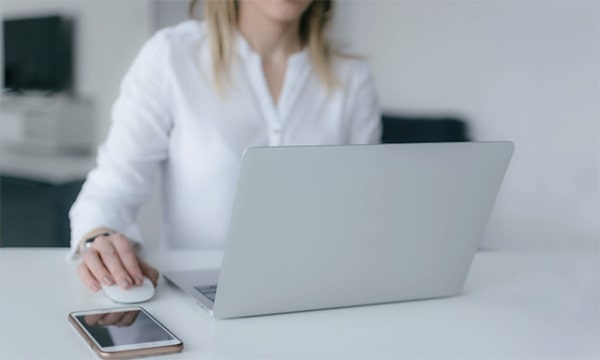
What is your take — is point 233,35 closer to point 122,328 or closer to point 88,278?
point 88,278

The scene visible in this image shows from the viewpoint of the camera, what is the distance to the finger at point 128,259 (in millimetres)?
1053

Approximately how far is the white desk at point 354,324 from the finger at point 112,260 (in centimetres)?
3

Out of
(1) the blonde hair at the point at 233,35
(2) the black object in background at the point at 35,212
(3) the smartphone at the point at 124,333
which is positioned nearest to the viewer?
(3) the smartphone at the point at 124,333

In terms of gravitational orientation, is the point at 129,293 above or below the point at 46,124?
above

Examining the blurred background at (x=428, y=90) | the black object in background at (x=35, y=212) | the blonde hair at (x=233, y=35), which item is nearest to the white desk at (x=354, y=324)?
the blonde hair at (x=233, y=35)

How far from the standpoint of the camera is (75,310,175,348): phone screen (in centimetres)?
83

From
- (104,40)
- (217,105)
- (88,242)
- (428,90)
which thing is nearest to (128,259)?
(88,242)

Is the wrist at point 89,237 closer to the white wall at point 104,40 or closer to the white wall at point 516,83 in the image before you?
the white wall at point 516,83

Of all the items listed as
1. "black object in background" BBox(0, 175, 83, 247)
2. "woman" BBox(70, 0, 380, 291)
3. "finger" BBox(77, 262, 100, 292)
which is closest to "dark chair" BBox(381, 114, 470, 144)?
"woman" BBox(70, 0, 380, 291)

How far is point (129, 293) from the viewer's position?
3.37 ft

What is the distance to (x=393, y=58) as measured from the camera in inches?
141

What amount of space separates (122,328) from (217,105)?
0.86m

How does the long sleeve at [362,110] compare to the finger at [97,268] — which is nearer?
the finger at [97,268]

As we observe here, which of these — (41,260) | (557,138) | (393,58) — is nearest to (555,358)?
(41,260)
